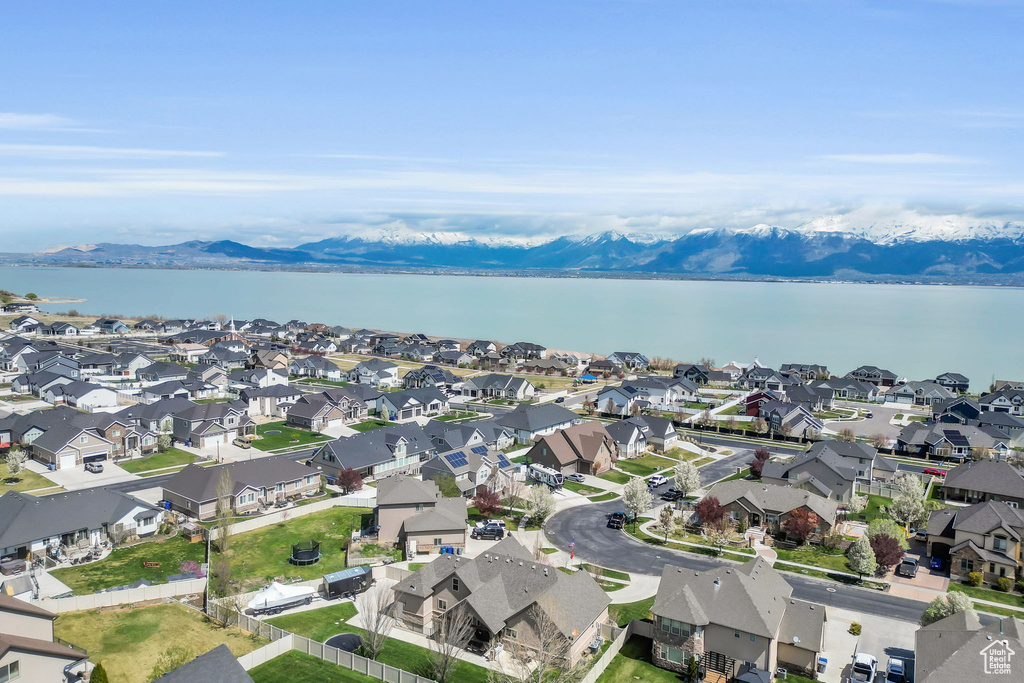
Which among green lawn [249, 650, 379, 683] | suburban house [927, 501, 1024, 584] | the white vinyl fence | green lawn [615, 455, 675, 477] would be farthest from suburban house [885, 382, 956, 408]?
the white vinyl fence

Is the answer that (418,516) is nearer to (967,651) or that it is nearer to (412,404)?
(967,651)

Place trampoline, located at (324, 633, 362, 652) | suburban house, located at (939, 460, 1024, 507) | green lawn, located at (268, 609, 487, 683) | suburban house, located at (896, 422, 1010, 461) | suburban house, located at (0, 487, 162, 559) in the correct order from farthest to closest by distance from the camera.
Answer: suburban house, located at (896, 422, 1010, 461), suburban house, located at (939, 460, 1024, 507), suburban house, located at (0, 487, 162, 559), trampoline, located at (324, 633, 362, 652), green lawn, located at (268, 609, 487, 683)

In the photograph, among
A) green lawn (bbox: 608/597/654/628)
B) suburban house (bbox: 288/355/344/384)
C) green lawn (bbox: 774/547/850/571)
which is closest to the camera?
green lawn (bbox: 608/597/654/628)

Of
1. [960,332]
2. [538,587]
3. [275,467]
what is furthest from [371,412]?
[960,332]

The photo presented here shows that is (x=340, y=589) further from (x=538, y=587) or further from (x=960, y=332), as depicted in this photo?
(x=960, y=332)

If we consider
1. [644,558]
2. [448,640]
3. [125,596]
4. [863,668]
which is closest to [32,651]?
[125,596]

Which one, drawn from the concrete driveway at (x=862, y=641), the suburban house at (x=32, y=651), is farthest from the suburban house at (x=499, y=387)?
the suburban house at (x=32, y=651)

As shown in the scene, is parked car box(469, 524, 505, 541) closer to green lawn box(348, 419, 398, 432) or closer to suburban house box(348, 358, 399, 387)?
green lawn box(348, 419, 398, 432)
